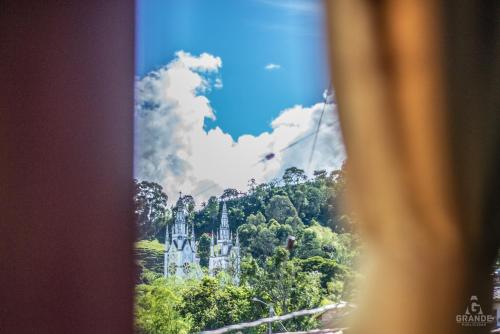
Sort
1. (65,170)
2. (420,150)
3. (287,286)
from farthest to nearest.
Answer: (420,150)
(287,286)
(65,170)

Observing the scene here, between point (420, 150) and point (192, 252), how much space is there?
0.89 meters

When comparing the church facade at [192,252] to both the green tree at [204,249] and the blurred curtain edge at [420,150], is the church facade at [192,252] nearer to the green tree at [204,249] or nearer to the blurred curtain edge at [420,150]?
the green tree at [204,249]

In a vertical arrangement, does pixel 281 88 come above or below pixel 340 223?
above

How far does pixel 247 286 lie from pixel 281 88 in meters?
0.66

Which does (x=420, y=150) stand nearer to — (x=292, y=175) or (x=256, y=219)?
(x=292, y=175)

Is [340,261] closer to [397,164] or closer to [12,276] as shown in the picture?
[397,164]

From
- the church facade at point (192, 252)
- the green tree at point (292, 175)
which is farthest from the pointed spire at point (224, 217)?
the green tree at point (292, 175)

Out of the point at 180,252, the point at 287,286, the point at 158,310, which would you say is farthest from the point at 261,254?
the point at 158,310

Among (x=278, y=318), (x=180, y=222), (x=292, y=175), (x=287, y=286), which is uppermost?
(x=292, y=175)

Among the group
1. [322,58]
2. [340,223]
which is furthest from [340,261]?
[322,58]

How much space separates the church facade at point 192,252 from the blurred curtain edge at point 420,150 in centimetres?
46

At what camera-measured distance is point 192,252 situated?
4.90ft

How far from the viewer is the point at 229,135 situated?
1.56 metres

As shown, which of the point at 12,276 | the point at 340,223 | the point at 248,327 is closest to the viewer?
the point at 12,276
